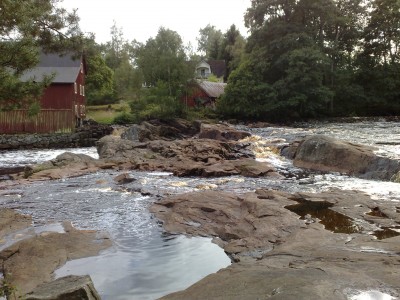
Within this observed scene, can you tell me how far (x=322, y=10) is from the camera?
4556 cm

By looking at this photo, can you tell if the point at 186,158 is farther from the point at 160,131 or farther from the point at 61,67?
the point at 61,67

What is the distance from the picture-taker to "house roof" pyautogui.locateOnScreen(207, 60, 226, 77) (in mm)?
79250

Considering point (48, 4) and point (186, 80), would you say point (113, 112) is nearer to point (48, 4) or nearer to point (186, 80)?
point (186, 80)

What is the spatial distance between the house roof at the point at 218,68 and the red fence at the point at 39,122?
50.3 meters

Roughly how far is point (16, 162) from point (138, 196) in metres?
13.0

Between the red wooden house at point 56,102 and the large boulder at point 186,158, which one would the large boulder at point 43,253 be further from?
the red wooden house at point 56,102

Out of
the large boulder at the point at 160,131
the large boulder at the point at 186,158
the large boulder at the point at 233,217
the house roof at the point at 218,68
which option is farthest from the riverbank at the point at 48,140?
the house roof at the point at 218,68

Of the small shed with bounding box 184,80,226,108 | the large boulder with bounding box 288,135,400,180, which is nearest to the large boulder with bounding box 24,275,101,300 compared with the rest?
the large boulder with bounding box 288,135,400,180

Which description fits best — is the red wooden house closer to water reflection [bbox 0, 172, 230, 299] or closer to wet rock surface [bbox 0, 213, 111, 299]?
water reflection [bbox 0, 172, 230, 299]

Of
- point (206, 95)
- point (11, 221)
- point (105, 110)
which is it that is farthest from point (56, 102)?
point (11, 221)

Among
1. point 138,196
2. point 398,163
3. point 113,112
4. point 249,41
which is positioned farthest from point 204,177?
point 113,112

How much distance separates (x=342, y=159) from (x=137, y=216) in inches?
373

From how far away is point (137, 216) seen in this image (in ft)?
29.3

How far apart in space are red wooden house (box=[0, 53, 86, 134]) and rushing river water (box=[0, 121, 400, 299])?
412 inches
